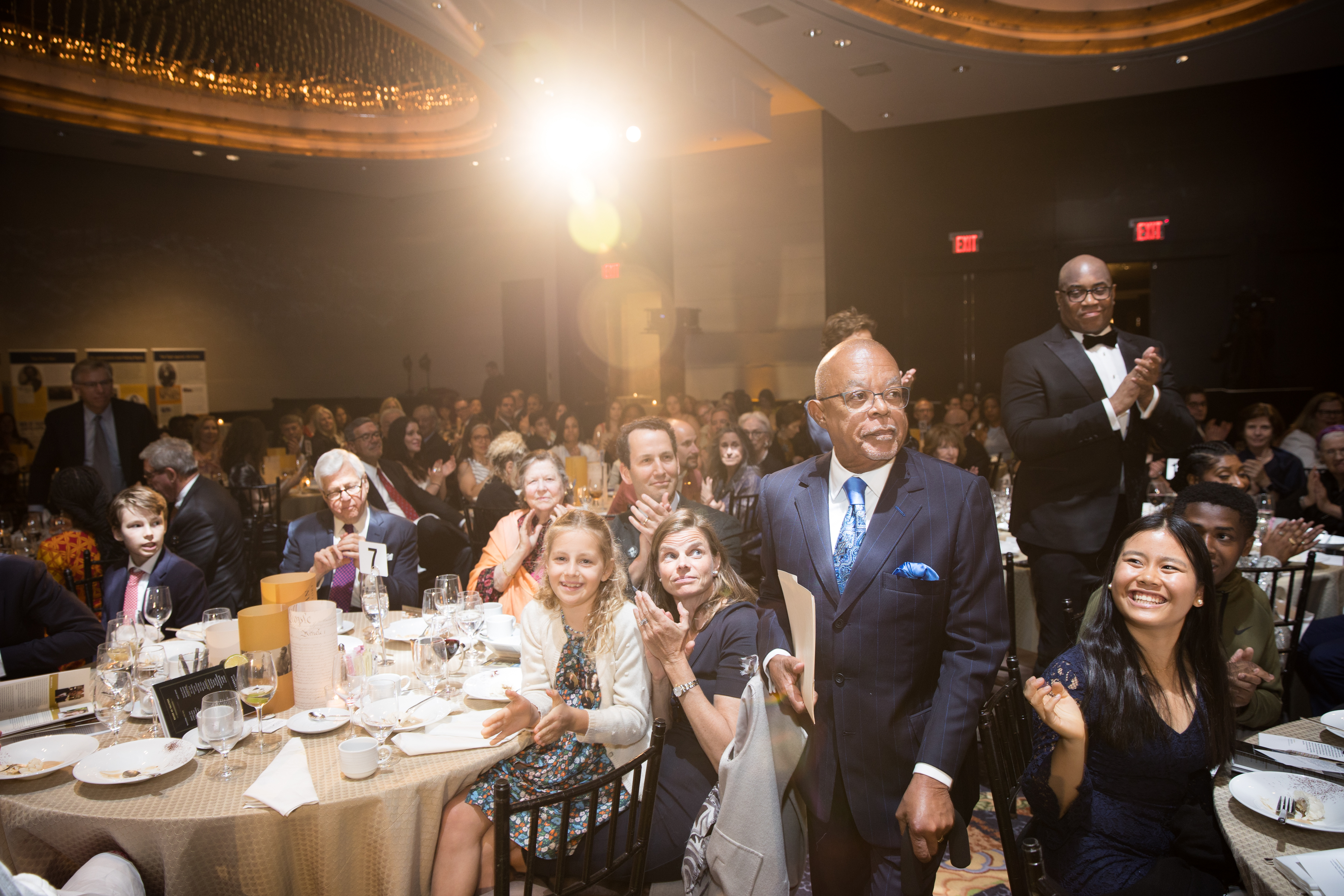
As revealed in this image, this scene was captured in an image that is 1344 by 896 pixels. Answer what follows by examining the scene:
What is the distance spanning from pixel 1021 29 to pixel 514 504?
674 centimetres

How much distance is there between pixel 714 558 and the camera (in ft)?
7.80

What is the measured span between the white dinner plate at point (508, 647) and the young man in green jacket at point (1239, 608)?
65.2 inches

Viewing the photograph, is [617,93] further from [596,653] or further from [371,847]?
[371,847]

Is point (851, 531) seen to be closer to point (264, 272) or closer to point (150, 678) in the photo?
point (150, 678)

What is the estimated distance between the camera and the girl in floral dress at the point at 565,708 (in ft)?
6.31

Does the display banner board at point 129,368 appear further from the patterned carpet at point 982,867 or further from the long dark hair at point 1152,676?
the long dark hair at point 1152,676

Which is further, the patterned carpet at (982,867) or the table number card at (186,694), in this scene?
the patterned carpet at (982,867)

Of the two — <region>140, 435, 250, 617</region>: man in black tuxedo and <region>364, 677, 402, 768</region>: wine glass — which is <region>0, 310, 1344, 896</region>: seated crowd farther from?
<region>364, 677, 402, 768</region>: wine glass

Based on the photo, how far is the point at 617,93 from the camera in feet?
26.0

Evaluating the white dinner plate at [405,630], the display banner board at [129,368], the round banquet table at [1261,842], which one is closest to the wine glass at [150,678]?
the white dinner plate at [405,630]

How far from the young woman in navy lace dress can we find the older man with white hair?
2353mm

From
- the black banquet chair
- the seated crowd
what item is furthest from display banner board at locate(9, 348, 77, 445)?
the black banquet chair

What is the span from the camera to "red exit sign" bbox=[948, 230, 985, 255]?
10.3 metres

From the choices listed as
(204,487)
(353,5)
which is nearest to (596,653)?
(204,487)
